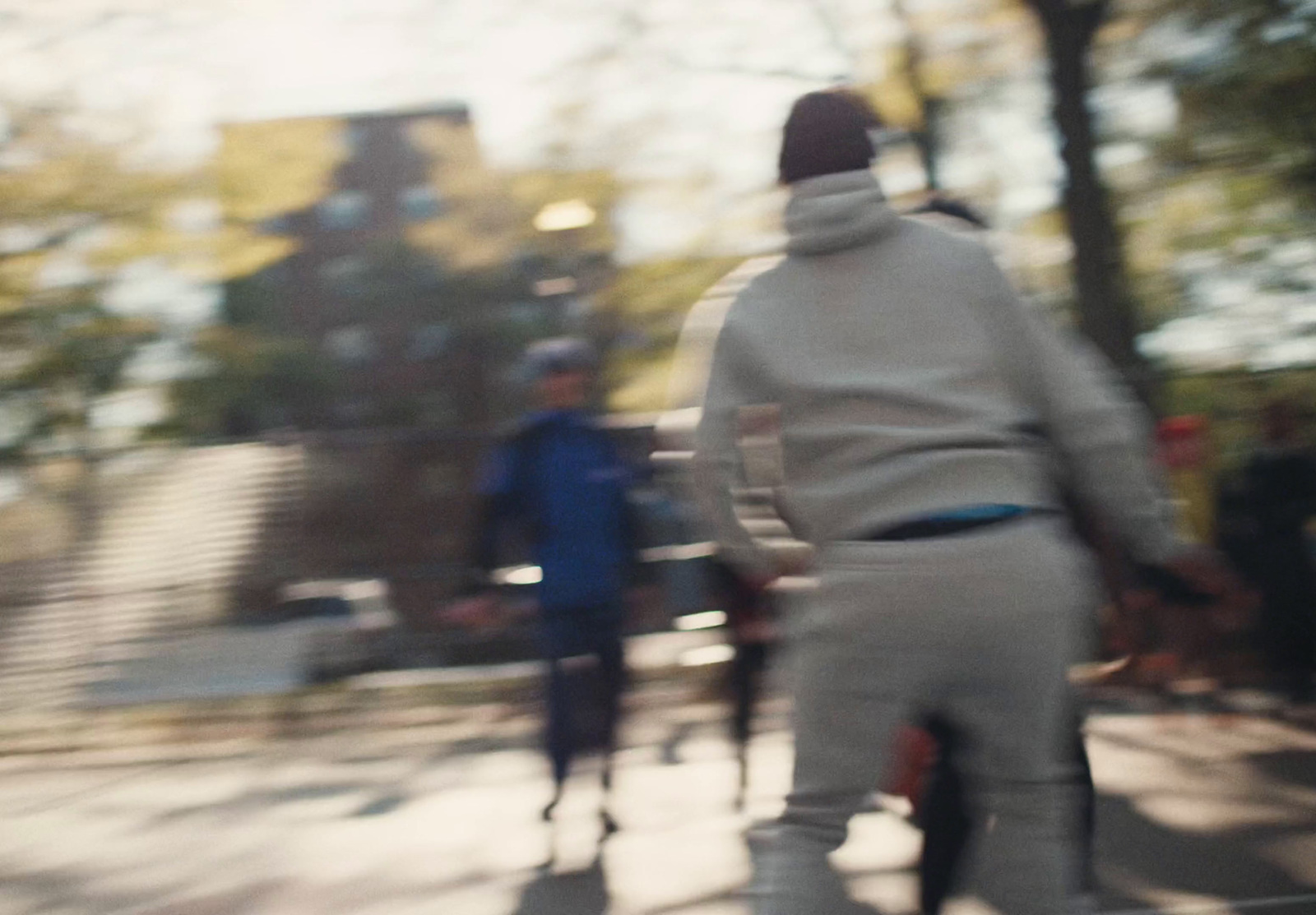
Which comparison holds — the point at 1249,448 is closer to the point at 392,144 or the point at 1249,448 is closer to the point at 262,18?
the point at 262,18

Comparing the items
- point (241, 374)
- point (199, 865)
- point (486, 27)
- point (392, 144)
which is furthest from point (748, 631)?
point (392, 144)

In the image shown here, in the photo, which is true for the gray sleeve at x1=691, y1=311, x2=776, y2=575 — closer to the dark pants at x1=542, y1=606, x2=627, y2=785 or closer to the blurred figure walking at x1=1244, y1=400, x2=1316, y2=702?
the dark pants at x1=542, y1=606, x2=627, y2=785

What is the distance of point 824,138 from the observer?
247 cm

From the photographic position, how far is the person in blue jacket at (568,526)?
5.64 m

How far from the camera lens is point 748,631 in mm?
6289

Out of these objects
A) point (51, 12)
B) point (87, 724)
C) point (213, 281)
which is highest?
point (51, 12)

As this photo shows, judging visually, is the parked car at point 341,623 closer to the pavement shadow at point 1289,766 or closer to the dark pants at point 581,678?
the dark pants at point 581,678

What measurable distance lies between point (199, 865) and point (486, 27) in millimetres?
8891

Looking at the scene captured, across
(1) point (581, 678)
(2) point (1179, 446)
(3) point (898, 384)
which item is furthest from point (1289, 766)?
(3) point (898, 384)

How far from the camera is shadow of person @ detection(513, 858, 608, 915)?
498 cm

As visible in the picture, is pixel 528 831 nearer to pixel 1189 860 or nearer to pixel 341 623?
pixel 1189 860

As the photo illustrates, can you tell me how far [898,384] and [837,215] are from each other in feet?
0.88

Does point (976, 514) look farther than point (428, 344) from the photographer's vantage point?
No

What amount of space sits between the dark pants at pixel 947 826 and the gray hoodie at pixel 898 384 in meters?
1.29
